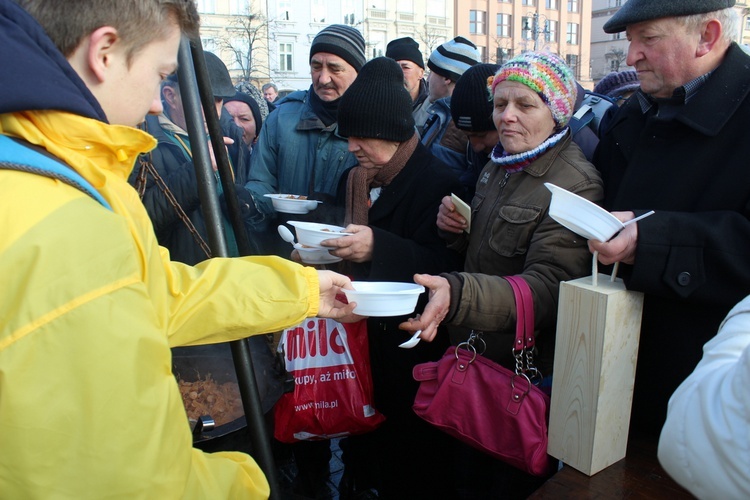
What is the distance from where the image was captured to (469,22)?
178 feet

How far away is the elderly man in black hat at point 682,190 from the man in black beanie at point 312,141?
1.85m

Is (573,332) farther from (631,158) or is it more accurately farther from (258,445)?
(258,445)

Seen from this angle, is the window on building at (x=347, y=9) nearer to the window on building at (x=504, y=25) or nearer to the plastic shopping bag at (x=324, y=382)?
the window on building at (x=504, y=25)

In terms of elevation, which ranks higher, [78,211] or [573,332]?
[78,211]

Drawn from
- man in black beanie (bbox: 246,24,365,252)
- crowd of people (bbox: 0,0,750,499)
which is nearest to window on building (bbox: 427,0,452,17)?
man in black beanie (bbox: 246,24,365,252)

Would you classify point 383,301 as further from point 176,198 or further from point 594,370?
point 176,198

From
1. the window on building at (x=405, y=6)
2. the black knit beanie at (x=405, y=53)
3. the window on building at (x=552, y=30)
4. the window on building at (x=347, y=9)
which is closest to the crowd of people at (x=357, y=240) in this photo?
the black knit beanie at (x=405, y=53)

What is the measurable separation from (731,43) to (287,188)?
A: 242 centimetres

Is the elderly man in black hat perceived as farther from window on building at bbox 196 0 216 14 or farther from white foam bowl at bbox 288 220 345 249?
window on building at bbox 196 0 216 14

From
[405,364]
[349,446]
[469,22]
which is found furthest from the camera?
[469,22]

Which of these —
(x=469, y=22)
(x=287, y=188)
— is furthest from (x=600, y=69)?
(x=287, y=188)

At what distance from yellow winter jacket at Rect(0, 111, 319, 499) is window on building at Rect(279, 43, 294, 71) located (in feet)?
140

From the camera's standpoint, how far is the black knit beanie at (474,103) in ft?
9.57

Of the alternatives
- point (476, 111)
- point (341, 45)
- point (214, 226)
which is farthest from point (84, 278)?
point (341, 45)
